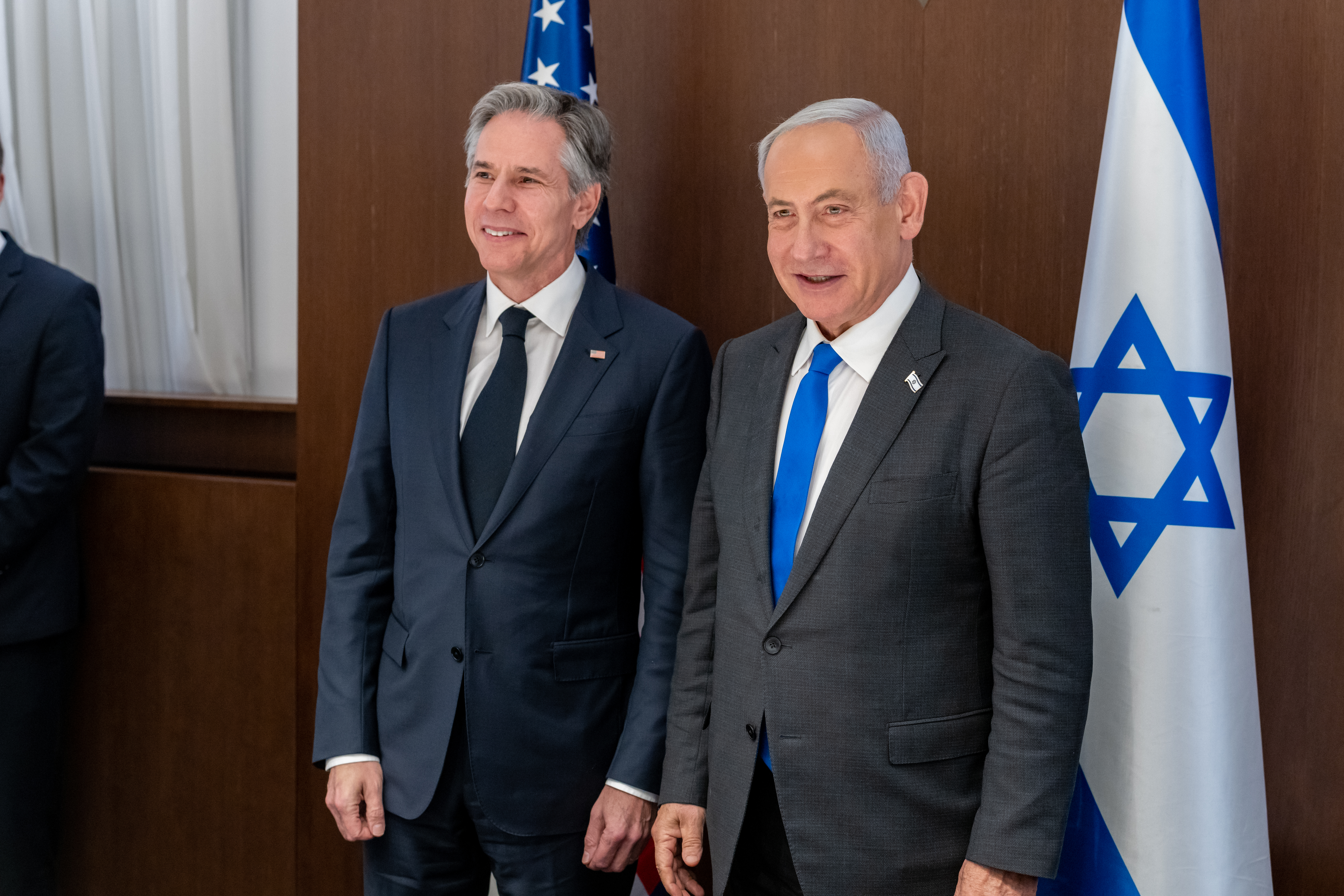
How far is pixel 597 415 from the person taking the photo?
1878 mm

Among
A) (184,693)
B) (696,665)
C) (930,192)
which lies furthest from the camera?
(184,693)

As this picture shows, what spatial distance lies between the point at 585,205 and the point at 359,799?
1.09m

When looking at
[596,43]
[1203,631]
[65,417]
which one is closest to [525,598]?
[1203,631]

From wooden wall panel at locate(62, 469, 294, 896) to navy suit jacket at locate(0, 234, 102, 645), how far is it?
0.25 meters

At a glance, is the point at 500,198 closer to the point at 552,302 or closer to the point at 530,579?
the point at 552,302

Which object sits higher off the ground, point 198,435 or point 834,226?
point 834,226

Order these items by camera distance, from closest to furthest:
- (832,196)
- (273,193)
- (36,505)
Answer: (832,196) < (36,505) < (273,193)

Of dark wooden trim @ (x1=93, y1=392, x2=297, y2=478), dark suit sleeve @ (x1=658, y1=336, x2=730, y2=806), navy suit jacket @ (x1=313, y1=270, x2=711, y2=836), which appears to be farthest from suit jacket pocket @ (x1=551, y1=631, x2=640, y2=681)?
dark wooden trim @ (x1=93, y1=392, x2=297, y2=478)

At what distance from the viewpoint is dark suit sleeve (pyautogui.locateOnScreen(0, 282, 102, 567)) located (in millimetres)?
2805

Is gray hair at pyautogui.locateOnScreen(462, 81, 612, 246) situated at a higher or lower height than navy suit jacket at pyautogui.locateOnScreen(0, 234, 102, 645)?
higher

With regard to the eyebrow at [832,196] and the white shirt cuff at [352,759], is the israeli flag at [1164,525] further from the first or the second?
the white shirt cuff at [352,759]

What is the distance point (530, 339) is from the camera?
1.97 metres

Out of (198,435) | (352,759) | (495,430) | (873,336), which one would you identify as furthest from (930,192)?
(198,435)

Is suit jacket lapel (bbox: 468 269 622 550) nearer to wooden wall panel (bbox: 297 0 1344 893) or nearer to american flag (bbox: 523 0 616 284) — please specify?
american flag (bbox: 523 0 616 284)
